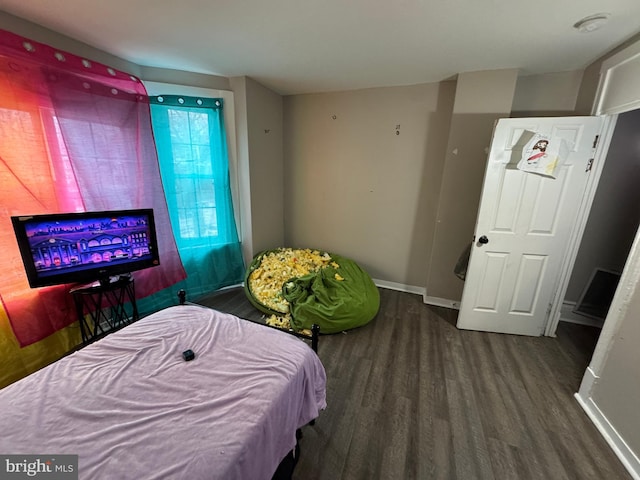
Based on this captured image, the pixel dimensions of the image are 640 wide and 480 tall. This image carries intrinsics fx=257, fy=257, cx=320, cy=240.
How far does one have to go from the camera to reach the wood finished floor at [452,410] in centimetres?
138

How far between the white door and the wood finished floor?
0.90ft

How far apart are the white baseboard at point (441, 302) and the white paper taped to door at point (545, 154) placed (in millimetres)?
1542

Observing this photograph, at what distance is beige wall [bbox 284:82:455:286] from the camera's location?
9.68ft

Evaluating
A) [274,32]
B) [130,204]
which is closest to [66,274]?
[130,204]

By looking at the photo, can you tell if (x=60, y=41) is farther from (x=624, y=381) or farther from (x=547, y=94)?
(x=624, y=381)

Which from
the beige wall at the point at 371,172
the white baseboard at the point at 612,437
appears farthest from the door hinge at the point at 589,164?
the white baseboard at the point at 612,437

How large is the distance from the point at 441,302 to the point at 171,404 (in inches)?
112

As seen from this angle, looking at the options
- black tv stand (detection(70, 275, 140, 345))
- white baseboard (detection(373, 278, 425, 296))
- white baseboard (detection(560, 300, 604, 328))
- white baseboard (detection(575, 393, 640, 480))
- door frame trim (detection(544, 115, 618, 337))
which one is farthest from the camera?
white baseboard (detection(373, 278, 425, 296))

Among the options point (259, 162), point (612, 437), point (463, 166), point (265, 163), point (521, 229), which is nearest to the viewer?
point (612, 437)

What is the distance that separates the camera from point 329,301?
247cm

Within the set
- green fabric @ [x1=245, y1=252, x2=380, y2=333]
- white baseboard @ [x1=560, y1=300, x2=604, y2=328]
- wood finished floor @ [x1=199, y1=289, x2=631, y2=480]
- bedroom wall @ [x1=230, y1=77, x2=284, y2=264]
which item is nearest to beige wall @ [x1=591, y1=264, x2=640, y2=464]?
wood finished floor @ [x1=199, y1=289, x2=631, y2=480]

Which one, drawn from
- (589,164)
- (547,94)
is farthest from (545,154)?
(547,94)

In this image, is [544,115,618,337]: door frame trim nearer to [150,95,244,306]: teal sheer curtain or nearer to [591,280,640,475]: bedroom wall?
[591,280,640,475]: bedroom wall

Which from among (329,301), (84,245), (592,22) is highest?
(592,22)
